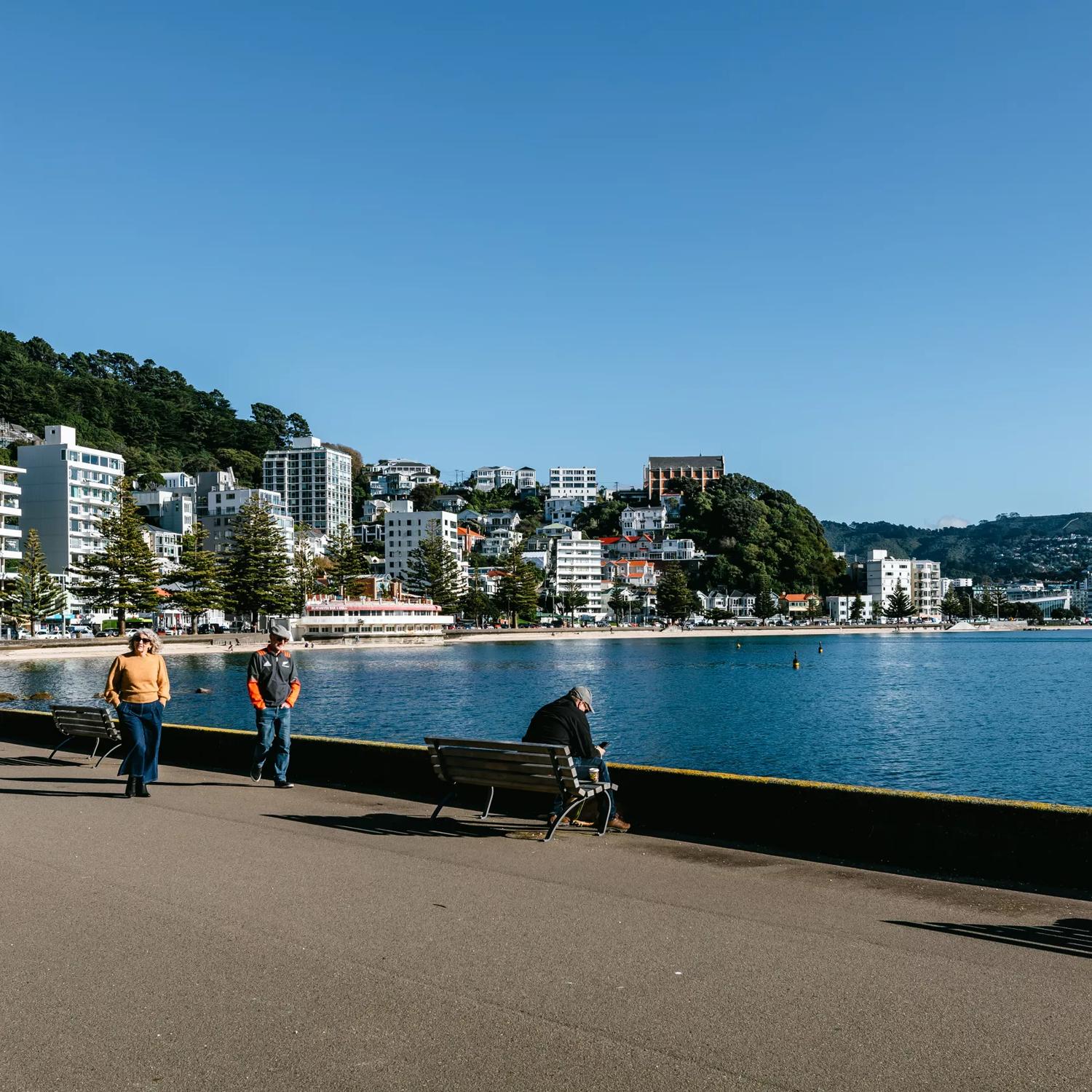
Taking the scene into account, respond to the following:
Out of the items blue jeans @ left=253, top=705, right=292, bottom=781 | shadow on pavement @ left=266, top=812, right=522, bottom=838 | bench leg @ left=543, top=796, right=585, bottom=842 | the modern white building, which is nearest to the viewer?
bench leg @ left=543, top=796, right=585, bottom=842

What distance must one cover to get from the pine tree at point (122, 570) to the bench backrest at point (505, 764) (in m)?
78.1

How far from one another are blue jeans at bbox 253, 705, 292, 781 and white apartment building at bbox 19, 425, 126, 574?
10285cm

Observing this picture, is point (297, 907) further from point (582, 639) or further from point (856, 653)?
point (582, 639)

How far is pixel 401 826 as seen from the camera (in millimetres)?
9273

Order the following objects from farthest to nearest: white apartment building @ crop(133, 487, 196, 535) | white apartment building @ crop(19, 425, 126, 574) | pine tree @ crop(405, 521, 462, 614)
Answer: white apartment building @ crop(133, 487, 196, 535)
pine tree @ crop(405, 521, 462, 614)
white apartment building @ crop(19, 425, 126, 574)

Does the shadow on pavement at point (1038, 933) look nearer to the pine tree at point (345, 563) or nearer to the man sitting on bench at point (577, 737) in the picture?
the man sitting on bench at point (577, 737)

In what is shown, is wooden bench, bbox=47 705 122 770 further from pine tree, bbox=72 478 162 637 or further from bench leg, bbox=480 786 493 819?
pine tree, bbox=72 478 162 637

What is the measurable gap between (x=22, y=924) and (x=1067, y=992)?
5497mm

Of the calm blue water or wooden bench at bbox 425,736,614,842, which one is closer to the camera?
wooden bench at bbox 425,736,614,842

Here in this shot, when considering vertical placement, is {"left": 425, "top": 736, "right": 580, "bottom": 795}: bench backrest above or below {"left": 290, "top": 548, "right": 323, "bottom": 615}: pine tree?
below

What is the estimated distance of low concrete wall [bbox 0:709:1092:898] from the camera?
721cm

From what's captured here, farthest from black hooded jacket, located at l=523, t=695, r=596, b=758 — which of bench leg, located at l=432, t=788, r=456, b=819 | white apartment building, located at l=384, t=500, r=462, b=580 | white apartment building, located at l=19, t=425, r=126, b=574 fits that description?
white apartment building, located at l=384, t=500, r=462, b=580

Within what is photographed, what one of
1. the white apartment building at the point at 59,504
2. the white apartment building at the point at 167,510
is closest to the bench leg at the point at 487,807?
the white apartment building at the point at 59,504

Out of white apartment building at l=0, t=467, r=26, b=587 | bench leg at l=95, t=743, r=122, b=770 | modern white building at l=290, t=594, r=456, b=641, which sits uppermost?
white apartment building at l=0, t=467, r=26, b=587
